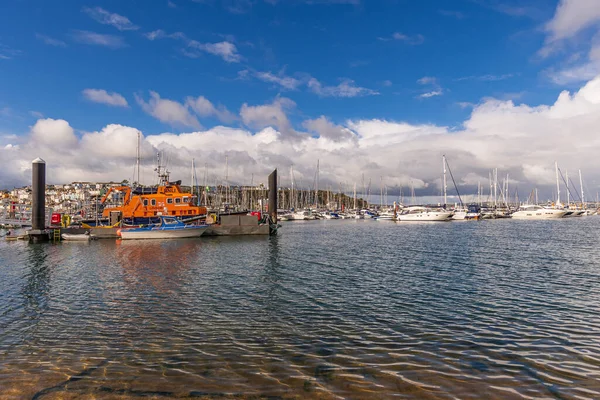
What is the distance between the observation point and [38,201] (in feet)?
147

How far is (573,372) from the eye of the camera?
7645 millimetres

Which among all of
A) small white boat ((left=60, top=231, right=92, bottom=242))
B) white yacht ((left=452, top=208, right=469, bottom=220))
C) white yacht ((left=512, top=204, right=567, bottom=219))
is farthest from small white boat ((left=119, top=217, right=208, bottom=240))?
white yacht ((left=512, top=204, right=567, bottom=219))

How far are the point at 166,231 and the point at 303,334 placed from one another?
40058mm

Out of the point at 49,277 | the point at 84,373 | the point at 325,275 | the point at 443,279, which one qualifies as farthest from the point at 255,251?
the point at 84,373

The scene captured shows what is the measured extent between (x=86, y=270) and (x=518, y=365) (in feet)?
77.4

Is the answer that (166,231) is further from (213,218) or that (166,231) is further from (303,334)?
(303,334)

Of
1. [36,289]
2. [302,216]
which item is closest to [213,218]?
[36,289]

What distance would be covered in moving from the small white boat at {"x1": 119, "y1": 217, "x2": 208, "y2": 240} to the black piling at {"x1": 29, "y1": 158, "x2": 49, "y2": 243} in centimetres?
1003

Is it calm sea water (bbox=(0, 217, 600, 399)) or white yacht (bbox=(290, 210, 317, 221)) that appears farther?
white yacht (bbox=(290, 210, 317, 221))

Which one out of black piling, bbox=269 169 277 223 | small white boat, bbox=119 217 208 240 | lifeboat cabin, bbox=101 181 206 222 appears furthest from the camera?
black piling, bbox=269 169 277 223

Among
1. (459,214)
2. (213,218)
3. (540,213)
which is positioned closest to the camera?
(213,218)

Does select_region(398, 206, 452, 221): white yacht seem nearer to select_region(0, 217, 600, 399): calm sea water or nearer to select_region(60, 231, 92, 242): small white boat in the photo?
select_region(0, 217, 600, 399): calm sea water

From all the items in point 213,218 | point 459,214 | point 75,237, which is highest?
point 213,218

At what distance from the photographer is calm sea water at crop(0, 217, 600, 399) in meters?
7.12
